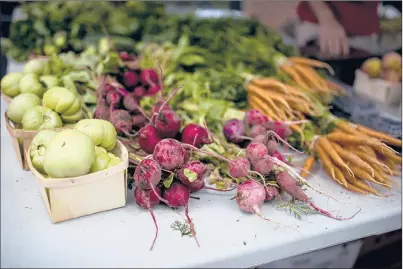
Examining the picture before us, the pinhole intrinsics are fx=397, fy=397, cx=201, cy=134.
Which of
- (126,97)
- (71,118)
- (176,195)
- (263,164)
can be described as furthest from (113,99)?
(263,164)

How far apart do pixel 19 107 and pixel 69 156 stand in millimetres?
447

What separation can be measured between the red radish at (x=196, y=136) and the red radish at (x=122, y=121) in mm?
187

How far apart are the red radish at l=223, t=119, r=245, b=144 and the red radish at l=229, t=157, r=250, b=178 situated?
21 cm

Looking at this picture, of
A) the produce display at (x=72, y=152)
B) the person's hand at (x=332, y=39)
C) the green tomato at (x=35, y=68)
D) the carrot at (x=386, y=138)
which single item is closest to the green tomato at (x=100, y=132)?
the produce display at (x=72, y=152)

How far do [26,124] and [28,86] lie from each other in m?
0.24

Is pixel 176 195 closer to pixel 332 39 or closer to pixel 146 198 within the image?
pixel 146 198

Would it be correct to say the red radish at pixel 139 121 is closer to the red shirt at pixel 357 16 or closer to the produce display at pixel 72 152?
the produce display at pixel 72 152

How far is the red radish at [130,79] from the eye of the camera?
1.59 m

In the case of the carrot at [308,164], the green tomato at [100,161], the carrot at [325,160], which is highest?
the green tomato at [100,161]

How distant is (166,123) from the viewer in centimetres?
122

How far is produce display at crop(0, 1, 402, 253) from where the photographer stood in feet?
3.57

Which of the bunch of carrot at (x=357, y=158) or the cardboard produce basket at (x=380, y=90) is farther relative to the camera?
the cardboard produce basket at (x=380, y=90)

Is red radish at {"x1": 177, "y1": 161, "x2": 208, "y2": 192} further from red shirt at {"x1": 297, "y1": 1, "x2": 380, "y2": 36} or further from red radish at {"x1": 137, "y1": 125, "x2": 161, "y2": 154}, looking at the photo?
red shirt at {"x1": 297, "y1": 1, "x2": 380, "y2": 36}

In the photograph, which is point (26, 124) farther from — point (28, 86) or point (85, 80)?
point (85, 80)
